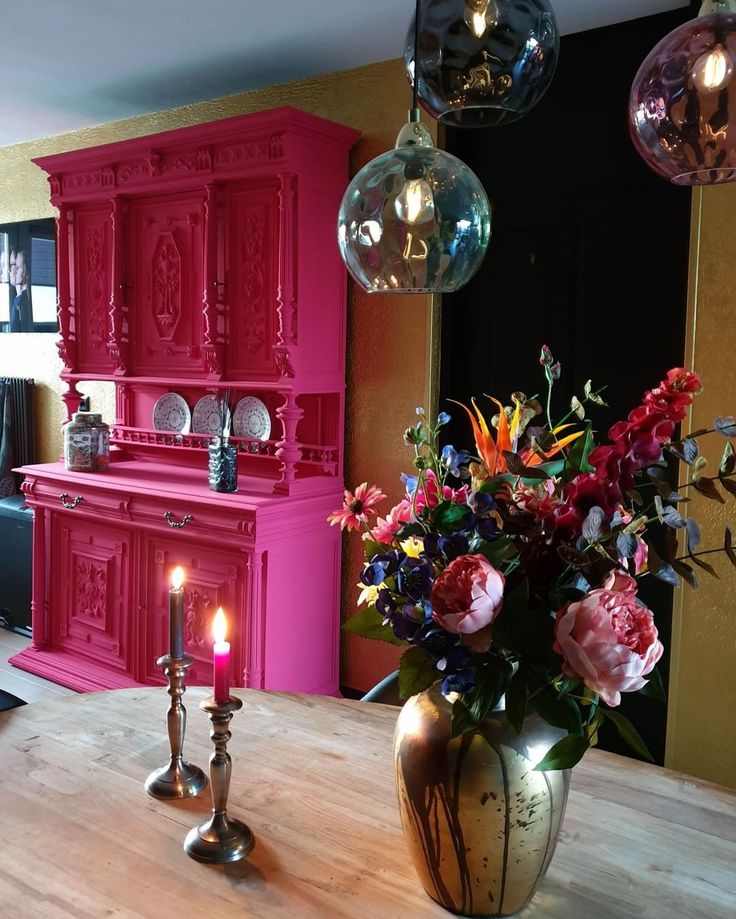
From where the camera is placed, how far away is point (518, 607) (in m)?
0.99

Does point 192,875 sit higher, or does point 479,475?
point 479,475

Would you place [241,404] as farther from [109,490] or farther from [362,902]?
[362,902]

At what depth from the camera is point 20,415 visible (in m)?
5.05

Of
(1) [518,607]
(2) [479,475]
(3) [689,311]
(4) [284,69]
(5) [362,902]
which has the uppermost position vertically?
(4) [284,69]

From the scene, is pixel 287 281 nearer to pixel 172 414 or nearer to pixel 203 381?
pixel 203 381

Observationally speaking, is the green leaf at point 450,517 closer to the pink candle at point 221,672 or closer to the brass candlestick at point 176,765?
the pink candle at point 221,672

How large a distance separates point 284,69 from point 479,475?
9.69 feet

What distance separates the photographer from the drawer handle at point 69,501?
12.2 feet

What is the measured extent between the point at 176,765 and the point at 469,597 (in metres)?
0.68

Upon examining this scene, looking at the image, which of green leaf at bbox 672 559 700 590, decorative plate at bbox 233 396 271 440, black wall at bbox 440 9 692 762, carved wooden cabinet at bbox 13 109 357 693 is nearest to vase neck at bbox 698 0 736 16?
green leaf at bbox 672 559 700 590

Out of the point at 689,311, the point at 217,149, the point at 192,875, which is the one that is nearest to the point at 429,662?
the point at 192,875

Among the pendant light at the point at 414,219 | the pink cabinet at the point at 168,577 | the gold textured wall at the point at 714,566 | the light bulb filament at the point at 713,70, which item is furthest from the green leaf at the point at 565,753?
the pink cabinet at the point at 168,577

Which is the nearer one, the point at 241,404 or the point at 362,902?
the point at 362,902

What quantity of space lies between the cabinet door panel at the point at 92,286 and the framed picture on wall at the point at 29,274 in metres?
0.93
